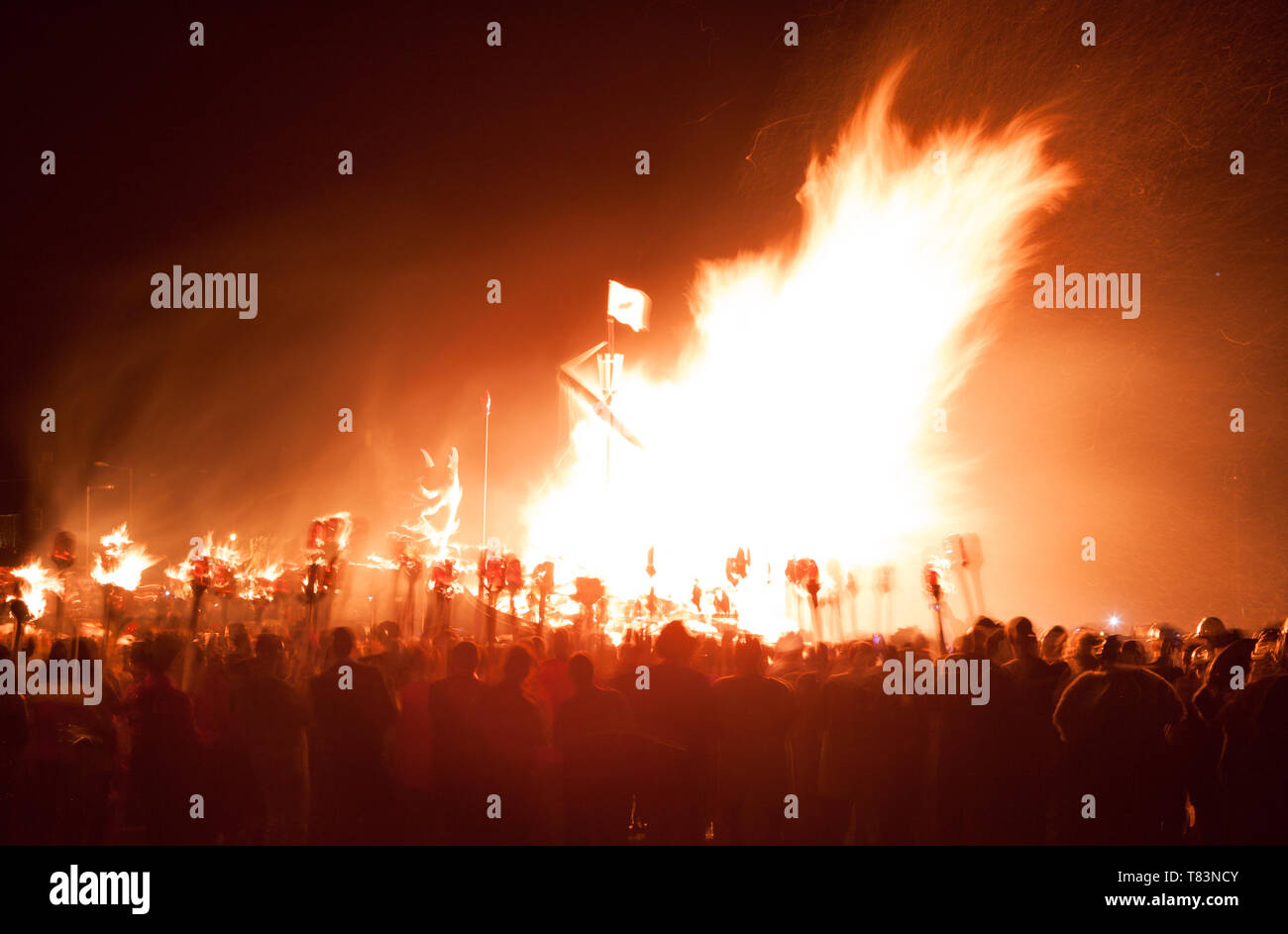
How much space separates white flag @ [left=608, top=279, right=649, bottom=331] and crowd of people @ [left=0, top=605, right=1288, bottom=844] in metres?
19.0

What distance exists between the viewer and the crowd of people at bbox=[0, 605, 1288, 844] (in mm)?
6133

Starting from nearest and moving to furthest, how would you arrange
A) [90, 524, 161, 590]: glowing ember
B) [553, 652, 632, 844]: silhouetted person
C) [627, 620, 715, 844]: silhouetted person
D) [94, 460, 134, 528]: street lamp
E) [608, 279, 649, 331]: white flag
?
[553, 652, 632, 844]: silhouetted person < [627, 620, 715, 844]: silhouetted person < [90, 524, 161, 590]: glowing ember < [608, 279, 649, 331]: white flag < [94, 460, 134, 528]: street lamp

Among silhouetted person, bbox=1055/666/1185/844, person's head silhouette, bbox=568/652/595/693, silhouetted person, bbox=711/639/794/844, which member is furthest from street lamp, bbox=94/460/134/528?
silhouetted person, bbox=1055/666/1185/844

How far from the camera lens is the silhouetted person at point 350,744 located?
20.8 feet

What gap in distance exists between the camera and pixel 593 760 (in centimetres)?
561

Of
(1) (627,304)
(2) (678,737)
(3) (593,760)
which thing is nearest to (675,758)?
(2) (678,737)

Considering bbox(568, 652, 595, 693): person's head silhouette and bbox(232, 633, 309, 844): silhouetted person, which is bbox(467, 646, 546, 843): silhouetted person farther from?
bbox(232, 633, 309, 844): silhouetted person

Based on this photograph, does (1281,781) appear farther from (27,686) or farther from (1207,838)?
(27,686)

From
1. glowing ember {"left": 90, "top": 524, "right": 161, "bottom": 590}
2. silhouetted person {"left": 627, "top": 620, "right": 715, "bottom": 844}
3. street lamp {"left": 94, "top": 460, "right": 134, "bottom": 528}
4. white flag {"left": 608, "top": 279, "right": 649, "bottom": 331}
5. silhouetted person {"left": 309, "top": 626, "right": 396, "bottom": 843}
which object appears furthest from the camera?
street lamp {"left": 94, "top": 460, "right": 134, "bottom": 528}

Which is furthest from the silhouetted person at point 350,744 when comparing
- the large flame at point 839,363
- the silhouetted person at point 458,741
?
the large flame at point 839,363

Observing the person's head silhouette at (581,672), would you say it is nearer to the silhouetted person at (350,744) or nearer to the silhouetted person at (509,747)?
the silhouetted person at (509,747)

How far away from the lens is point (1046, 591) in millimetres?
21109
